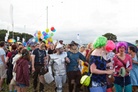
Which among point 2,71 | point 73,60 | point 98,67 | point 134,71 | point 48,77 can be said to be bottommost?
point 48,77

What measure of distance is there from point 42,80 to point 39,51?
3.28 ft

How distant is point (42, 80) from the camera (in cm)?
784

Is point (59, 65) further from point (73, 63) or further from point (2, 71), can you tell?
point (2, 71)

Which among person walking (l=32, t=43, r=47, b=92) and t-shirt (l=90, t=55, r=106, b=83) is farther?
person walking (l=32, t=43, r=47, b=92)

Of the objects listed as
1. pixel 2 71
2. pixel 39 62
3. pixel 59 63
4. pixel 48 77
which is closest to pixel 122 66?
pixel 59 63

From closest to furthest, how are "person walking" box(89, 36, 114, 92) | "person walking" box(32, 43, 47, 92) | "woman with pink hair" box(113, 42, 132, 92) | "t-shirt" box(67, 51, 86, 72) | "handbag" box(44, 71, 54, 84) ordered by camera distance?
"person walking" box(89, 36, 114, 92) < "woman with pink hair" box(113, 42, 132, 92) < "t-shirt" box(67, 51, 86, 72) < "handbag" box(44, 71, 54, 84) < "person walking" box(32, 43, 47, 92)

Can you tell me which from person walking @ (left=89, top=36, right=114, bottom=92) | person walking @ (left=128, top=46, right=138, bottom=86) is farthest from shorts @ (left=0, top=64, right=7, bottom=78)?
person walking @ (left=89, top=36, right=114, bottom=92)

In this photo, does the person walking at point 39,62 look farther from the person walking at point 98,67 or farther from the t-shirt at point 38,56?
the person walking at point 98,67

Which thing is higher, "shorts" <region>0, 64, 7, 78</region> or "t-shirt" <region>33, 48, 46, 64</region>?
"t-shirt" <region>33, 48, 46, 64</region>

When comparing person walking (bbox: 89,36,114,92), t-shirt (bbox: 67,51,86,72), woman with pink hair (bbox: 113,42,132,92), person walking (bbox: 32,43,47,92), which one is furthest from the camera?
person walking (bbox: 32,43,47,92)

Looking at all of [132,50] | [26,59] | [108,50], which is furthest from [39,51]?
[108,50]

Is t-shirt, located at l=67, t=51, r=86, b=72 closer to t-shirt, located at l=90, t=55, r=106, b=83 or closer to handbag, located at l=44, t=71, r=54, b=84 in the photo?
handbag, located at l=44, t=71, r=54, b=84

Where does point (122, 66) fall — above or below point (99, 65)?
below

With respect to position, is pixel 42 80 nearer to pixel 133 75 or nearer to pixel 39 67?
pixel 39 67
